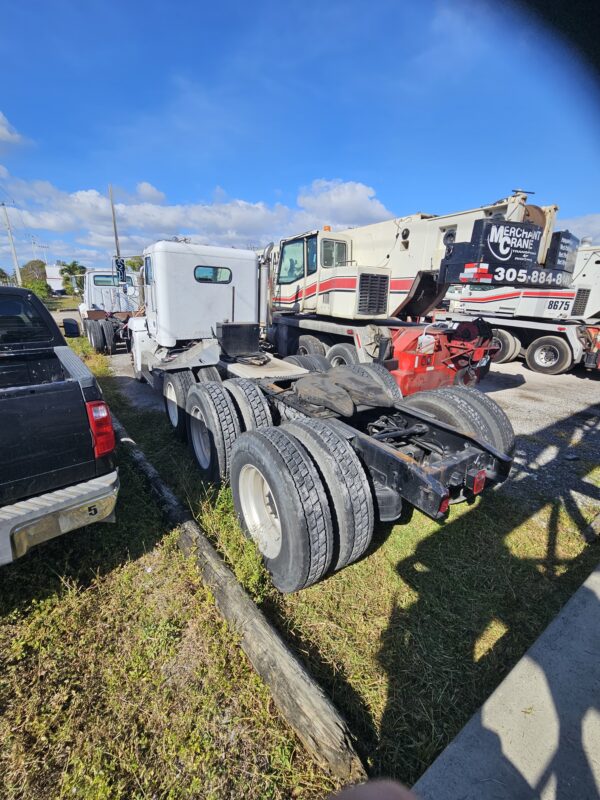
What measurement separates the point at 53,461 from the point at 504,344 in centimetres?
1229

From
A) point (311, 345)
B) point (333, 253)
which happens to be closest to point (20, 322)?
point (311, 345)

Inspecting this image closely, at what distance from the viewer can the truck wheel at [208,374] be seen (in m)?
5.34

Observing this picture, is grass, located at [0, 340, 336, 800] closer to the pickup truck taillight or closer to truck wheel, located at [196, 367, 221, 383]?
the pickup truck taillight

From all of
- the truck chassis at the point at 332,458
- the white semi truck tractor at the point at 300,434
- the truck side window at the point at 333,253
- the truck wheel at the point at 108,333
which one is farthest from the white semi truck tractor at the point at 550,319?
the truck wheel at the point at 108,333

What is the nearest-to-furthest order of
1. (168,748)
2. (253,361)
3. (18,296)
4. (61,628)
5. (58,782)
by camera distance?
(58,782), (168,748), (61,628), (18,296), (253,361)

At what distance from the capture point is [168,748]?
1.74 meters

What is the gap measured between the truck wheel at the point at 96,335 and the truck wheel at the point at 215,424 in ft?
28.9

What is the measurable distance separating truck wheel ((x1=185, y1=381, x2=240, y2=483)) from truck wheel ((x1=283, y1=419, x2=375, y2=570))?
1.29 meters

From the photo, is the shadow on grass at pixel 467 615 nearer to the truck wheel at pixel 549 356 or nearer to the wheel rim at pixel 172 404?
the wheel rim at pixel 172 404

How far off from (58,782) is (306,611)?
1468 millimetres

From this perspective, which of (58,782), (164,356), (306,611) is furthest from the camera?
(164,356)

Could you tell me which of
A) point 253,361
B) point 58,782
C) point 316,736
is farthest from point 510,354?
point 58,782

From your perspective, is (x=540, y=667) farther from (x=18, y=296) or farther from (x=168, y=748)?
(x=18, y=296)

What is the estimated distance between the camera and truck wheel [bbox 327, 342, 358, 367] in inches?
298
